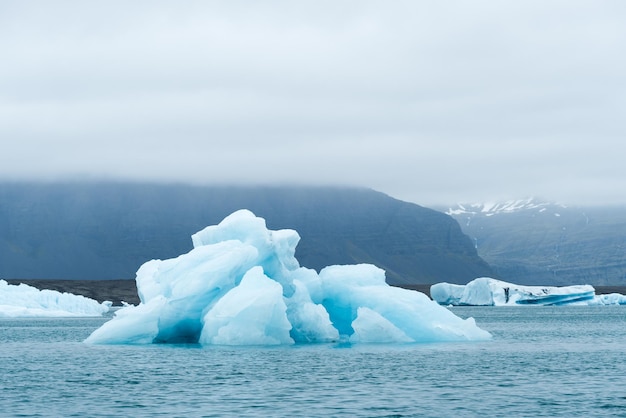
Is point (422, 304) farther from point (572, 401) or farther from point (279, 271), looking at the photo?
point (572, 401)

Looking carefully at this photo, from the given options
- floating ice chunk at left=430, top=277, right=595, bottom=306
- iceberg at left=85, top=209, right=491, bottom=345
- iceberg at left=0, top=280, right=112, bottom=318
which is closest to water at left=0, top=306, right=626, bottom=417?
iceberg at left=85, top=209, right=491, bottom=345

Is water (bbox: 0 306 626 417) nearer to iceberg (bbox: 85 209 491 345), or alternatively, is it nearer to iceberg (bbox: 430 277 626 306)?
iceberg (bbox: 85 209 491 345)

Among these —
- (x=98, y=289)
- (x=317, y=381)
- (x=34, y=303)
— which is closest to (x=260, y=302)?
(x=317, y=381)

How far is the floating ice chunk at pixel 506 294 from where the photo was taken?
13250cm

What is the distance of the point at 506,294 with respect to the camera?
136375 mm

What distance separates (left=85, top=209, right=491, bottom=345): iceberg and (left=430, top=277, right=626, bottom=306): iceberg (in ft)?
280

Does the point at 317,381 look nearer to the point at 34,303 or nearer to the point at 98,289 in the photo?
the point at 34,303

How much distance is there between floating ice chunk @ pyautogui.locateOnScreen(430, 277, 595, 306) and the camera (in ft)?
435

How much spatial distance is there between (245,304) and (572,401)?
16042 millimetres

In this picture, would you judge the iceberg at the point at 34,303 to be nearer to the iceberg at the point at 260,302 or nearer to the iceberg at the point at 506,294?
the iceberg at the point at 506,294

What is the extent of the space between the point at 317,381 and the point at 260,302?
8.63 m

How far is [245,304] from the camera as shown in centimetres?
4197

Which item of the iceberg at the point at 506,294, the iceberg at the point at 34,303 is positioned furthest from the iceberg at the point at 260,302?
the iceberg at the point at 506,294

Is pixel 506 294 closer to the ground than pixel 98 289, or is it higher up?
closer to the ground
